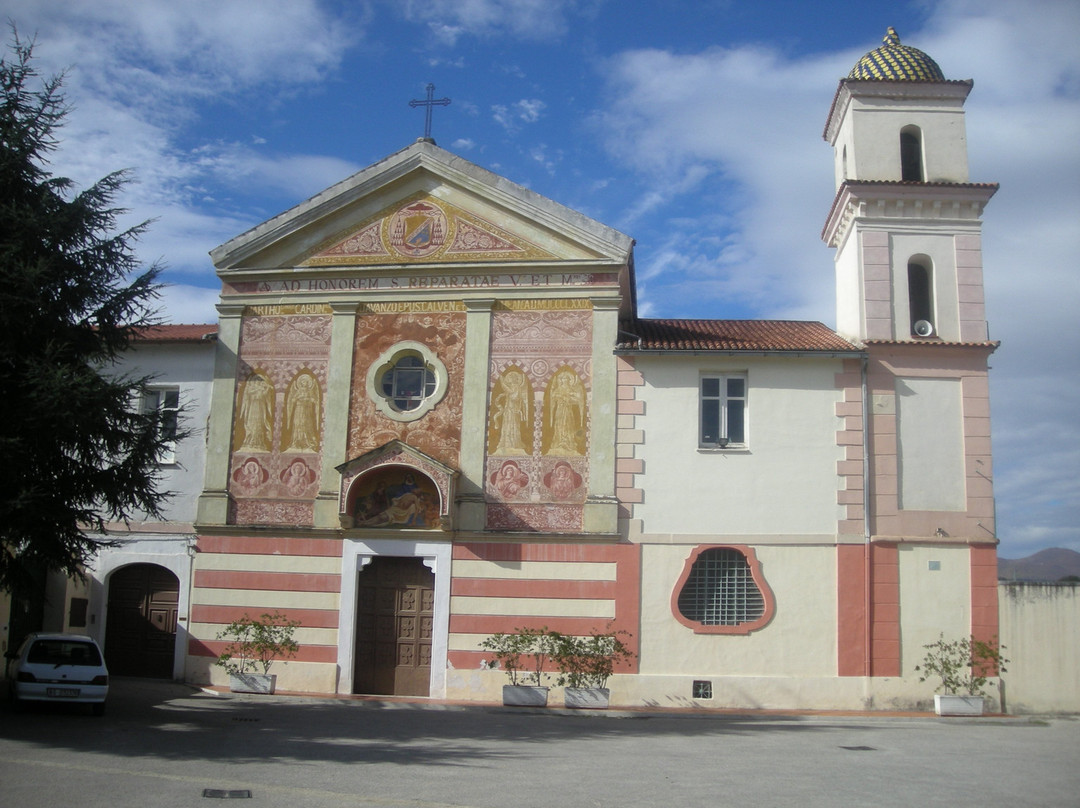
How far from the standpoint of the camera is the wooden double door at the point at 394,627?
2111cm

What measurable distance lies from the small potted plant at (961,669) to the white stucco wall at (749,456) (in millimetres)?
3126

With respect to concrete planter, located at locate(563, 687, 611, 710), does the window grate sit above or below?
above

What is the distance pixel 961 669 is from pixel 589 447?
28.1 ft

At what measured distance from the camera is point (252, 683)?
20.8 metres

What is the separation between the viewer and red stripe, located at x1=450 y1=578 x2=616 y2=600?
20.7m

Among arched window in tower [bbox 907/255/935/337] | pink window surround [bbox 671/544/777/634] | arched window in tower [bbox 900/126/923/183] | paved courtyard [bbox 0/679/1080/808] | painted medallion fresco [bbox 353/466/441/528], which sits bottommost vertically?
paved courtyard [bbox 0/679/1080/808]

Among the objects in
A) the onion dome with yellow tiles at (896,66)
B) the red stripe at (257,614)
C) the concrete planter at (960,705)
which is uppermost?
the onion dome with yellow tiles at (896,66)

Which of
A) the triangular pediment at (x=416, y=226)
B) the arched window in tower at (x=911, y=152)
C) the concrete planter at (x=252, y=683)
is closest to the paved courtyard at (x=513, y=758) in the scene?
the concrete planter at (x=252, y=683)

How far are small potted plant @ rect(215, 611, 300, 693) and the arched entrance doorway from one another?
1.60m

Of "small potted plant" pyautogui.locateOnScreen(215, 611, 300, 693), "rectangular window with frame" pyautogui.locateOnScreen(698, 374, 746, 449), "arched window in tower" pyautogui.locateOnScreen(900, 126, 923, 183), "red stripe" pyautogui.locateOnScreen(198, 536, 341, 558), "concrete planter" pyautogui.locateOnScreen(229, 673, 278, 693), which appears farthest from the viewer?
"arched window in tower" pyautogui.locateOnScreen(900, 126, 923, 183)

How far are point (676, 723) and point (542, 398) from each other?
717cm

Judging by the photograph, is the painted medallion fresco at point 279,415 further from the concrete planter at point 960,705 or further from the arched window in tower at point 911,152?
the arched window in tower at point 911,152

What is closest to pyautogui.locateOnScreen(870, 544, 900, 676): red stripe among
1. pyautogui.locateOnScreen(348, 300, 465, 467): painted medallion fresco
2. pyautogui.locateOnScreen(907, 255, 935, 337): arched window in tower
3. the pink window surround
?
the pink window surround

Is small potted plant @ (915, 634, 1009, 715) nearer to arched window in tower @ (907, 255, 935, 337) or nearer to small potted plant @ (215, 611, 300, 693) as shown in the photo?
arched window in tower @ (907, 255, 935, 337)
